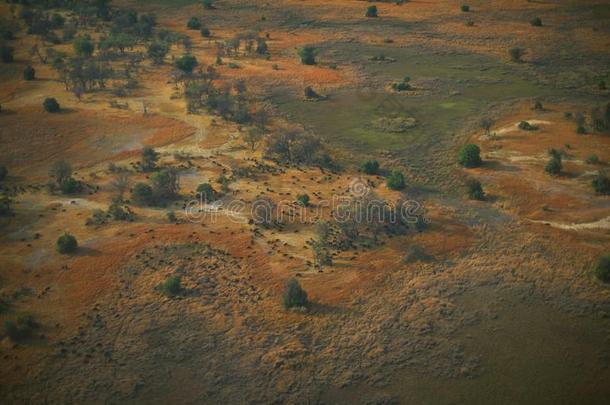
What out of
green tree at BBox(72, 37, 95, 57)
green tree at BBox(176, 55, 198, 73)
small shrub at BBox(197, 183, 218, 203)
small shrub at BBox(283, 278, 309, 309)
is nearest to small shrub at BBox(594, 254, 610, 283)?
small shrub at BBox(283, 278, 309, 309)

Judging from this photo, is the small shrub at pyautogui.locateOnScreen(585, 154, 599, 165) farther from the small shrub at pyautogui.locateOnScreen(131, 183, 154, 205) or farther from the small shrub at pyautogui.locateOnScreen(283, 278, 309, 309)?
the small shrub at pyautogui.locateOnScreen(131, 183, 154, 205)

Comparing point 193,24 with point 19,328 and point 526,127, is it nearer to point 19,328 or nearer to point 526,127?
point 526,127

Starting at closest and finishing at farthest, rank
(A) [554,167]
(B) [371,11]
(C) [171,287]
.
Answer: (C) [171,287] < (A) [554,167] < (B) [371,11]

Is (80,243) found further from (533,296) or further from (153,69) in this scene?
(153,69)

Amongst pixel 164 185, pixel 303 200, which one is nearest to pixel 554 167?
pixel 303 200

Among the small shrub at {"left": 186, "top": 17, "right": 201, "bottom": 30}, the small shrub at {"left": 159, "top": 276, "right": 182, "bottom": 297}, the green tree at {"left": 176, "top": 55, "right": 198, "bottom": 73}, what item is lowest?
the small shrub at {"left": 159, "top": 276, "right": 182, "bottom": 297}

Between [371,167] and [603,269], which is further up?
[371,167]
